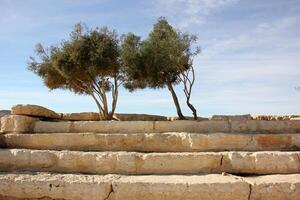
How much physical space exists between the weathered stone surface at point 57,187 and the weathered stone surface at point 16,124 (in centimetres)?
320

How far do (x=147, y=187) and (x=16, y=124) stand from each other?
5700 millimetres

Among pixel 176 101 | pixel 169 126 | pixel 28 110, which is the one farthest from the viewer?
pixel 176 101

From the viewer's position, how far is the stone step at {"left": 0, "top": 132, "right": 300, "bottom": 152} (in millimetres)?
10820

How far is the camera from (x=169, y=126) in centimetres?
1221

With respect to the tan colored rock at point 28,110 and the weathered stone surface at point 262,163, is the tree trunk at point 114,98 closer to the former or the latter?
the tan colored rock at point 28,110

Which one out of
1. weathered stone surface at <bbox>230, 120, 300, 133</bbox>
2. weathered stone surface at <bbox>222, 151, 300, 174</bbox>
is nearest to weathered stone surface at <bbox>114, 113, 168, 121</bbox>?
weathered stone surface at <bbox>230, 120, 300, 133</bbox>

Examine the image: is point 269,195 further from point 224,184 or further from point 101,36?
point 101,36

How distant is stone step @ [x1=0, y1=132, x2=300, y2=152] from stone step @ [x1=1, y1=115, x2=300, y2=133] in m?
0.84

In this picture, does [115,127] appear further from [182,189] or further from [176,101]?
[176,101]

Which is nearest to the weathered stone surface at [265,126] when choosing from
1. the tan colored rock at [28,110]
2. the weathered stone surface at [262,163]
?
the weathered stone surface at [262,163]

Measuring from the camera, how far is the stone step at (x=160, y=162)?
9.66m

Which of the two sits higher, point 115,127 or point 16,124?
point 16,124

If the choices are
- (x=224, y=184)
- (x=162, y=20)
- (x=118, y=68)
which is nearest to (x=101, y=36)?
(x=118, y=68)

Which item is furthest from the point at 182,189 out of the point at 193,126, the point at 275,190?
the point at 193,126
